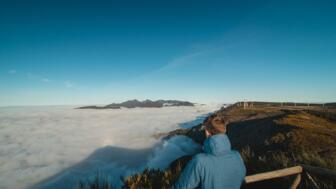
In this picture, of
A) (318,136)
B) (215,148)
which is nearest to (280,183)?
(215,148)

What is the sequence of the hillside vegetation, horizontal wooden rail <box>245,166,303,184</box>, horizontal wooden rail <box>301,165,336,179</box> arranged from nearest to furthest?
horizontal wooden rail <box>245,166,303,184</box>, horizontal wooden rail <box>301,165,336,179</box>, the hillside vegetation

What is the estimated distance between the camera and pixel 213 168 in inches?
103

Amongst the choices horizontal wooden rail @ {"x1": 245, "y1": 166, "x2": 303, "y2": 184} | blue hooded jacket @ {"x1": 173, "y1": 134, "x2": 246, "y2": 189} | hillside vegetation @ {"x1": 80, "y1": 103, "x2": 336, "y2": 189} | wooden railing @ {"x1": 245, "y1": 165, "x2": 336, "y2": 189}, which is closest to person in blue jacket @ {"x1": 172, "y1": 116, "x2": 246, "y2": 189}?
blue hooded jacket @ {"x1": 173, "y1": 134, "x2": 246, "y2": 189}

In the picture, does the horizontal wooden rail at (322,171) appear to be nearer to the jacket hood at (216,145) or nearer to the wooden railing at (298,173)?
the wooden railing at (298,173)

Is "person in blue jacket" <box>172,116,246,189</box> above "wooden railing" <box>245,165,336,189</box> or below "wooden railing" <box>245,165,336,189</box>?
above

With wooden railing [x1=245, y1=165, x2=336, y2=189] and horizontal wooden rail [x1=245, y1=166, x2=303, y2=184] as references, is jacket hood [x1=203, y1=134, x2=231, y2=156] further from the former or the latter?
wooden railing [x1=245, y1=165, x2=336, y2=189]

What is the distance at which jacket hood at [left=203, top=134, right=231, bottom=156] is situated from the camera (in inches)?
103

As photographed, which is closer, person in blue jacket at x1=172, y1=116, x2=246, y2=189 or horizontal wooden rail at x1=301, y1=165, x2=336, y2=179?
person in blue jacket at x1=172, y1=116, x2=246, y2=189

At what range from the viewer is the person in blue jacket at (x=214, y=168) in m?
2.53

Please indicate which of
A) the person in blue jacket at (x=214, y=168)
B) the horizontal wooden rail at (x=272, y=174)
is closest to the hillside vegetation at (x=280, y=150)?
the horizontal wooden rail at (x=272, y=174)

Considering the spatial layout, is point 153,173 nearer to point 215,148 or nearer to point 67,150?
point 215,148

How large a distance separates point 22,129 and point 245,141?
194 meters

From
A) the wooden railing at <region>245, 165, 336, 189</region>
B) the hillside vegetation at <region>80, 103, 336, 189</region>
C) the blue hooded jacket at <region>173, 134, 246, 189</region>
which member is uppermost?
the blue hooded jacket at <region>173, 134, 246, 189</region>

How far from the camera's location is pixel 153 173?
23.3 feet
